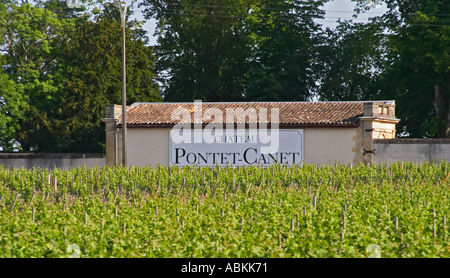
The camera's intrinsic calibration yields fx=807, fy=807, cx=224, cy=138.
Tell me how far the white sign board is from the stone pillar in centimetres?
276

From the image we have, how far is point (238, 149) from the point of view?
3700 cm

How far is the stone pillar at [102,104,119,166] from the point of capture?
3809 cm

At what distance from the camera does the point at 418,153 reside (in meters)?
35.5

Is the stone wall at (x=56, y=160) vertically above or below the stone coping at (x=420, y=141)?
below

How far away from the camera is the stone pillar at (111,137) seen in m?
38.1

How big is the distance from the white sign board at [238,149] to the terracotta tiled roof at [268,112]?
681 mm

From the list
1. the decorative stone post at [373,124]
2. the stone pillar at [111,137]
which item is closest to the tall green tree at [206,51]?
the stone pillar at [111,137]

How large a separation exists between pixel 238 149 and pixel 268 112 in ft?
8.87

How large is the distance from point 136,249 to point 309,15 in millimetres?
41239

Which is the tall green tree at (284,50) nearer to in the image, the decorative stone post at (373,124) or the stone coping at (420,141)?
the decorative stone post at (373,124)

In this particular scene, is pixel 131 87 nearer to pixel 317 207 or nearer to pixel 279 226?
pixel 317 207

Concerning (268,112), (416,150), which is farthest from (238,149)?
(416,150)

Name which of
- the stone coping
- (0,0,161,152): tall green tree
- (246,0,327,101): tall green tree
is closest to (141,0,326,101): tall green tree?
(246,0,327,101): tall green tree
